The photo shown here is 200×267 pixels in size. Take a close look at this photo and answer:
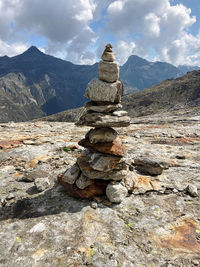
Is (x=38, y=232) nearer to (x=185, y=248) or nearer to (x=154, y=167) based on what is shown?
(x=185, y=248)

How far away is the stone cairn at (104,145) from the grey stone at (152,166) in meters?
2.74

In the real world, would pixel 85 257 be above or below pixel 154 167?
below

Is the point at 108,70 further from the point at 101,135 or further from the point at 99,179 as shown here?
the point at 99,179

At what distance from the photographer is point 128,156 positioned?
16.7 m

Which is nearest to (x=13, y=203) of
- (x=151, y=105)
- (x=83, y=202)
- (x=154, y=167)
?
(x=83, y=202)

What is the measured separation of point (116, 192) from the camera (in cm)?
999

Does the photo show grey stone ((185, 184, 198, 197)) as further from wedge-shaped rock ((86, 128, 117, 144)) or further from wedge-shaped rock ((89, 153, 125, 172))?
wedge-shaped rock ((86, 128, 117, 144))

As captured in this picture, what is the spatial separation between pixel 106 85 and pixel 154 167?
6.80m

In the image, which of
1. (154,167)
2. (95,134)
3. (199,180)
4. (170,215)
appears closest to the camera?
(170,215)

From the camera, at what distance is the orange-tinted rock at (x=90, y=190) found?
10430 mm

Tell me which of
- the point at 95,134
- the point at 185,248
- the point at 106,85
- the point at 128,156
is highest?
the point at 106,85

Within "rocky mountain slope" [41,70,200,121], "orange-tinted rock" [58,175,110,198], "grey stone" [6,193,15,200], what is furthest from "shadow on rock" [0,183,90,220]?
"rocky mountain slope" [41,70,200,121]

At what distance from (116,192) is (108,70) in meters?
6.90

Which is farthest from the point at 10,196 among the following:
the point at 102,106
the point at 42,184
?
the point at 102,106
